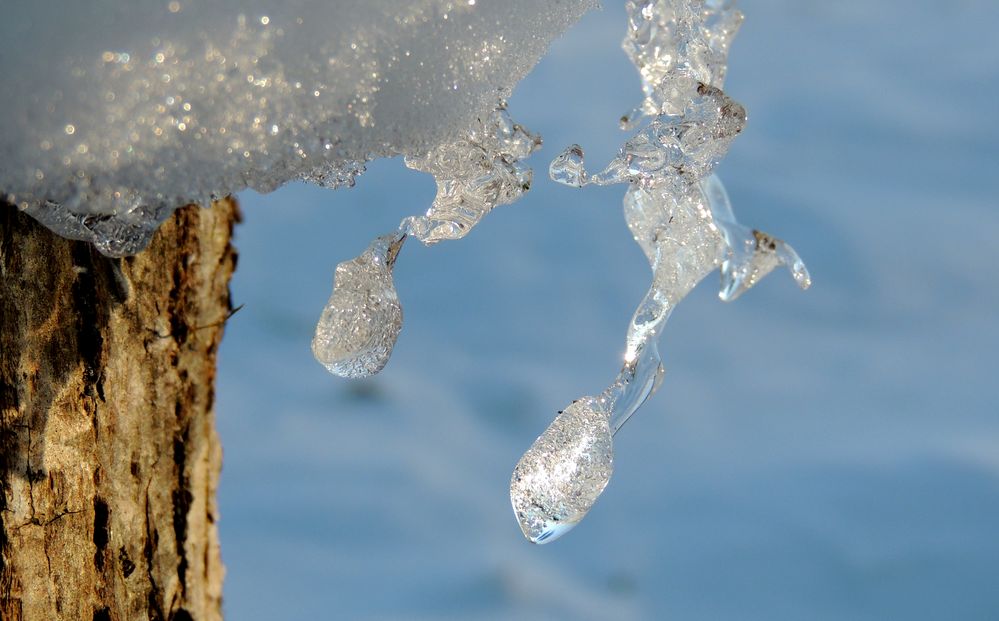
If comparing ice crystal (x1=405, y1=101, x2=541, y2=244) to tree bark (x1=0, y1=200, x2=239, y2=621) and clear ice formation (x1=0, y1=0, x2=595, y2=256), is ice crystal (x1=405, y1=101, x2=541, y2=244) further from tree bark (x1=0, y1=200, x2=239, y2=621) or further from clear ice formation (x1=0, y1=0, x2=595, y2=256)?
tree bark (x1=0, y1=200, x2=239, y2=621)

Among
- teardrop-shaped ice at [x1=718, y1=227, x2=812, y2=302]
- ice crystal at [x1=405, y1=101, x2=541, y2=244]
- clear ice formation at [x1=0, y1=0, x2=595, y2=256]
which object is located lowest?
clear ice formation at [x1=0, y1=0, x2=595, y2=256]

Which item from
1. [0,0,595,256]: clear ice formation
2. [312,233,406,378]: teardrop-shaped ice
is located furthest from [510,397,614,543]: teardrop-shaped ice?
[0,0,595,256]: clear ice formation

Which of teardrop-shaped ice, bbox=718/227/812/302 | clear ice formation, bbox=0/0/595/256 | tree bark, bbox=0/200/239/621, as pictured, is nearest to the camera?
clear ice formation, bbox=0/0/595/256

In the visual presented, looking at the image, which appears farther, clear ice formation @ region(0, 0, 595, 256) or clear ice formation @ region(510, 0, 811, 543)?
clear ice formation @ region(510, 0, 811, 543)

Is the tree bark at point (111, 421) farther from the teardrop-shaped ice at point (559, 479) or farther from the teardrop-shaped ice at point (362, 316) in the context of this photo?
the teardrop-shaped ice at point (559, 479)

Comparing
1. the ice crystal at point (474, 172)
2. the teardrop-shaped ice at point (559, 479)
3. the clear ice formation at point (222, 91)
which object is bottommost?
the teardrop-shaped ice at point (559, 479)

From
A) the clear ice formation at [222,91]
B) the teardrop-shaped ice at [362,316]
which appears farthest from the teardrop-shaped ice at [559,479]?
the clear ice formation at [222,91]

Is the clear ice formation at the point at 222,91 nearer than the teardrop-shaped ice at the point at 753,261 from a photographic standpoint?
Yes
